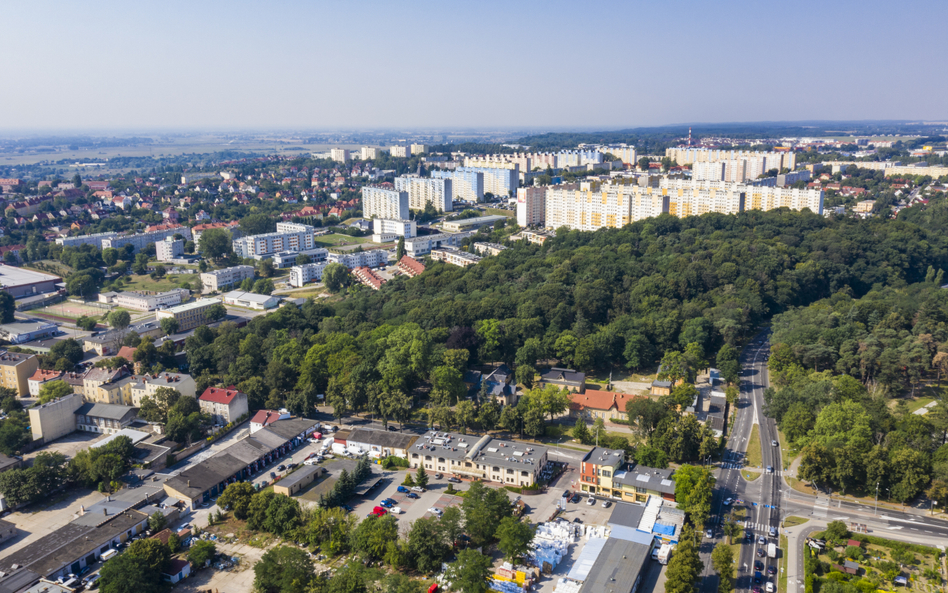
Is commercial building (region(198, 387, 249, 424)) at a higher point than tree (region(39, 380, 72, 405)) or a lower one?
lower

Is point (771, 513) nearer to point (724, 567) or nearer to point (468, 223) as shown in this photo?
point (724, 567)

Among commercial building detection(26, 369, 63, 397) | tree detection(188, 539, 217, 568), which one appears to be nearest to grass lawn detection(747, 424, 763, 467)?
tree detection(188, 539, 217, 568)

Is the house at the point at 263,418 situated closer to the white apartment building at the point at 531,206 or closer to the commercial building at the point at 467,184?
the white apartment building at the point at 531,206

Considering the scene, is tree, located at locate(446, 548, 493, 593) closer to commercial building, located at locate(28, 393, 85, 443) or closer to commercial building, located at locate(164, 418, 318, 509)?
commercial building, located at locate(164, 418, 318, 509)

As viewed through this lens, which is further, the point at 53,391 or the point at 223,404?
the point at 53,391

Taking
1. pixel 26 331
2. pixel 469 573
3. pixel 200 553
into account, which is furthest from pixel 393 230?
pixel 469 573

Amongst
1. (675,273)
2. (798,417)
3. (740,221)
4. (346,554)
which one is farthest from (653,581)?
(740,221)
